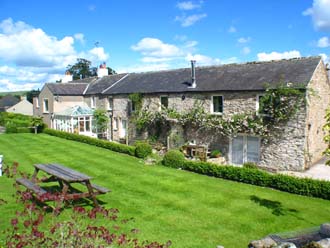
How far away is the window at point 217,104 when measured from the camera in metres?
22.3

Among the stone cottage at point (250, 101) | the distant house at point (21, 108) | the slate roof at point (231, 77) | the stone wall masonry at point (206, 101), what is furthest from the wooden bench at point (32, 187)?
the distant house at point (21, 108)

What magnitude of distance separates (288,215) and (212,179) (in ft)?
18.2

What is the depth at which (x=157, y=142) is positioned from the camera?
26.5 meters

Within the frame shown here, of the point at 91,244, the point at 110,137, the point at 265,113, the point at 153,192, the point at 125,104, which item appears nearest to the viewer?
the point at 91,244

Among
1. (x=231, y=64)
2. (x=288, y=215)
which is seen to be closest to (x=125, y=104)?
(x=231, y=64)

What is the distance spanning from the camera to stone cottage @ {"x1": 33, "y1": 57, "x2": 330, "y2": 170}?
1853 centimetres

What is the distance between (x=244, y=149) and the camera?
2078 cm

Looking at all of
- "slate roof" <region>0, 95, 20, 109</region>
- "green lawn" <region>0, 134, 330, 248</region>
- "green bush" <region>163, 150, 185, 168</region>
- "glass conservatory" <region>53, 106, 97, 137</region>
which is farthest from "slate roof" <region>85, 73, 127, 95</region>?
"slate roof" <region>0, 95, 20, 109</region>

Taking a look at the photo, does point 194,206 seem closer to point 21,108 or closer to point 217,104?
point 217,104

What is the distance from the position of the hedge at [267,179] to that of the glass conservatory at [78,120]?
18831 millimetres

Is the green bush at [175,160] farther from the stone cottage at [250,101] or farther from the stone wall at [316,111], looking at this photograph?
the stone wall at [316,111]

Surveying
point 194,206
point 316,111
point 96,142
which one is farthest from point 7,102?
point 194,206

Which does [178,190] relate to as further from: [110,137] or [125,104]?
[110,137]

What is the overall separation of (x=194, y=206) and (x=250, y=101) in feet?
34.3
